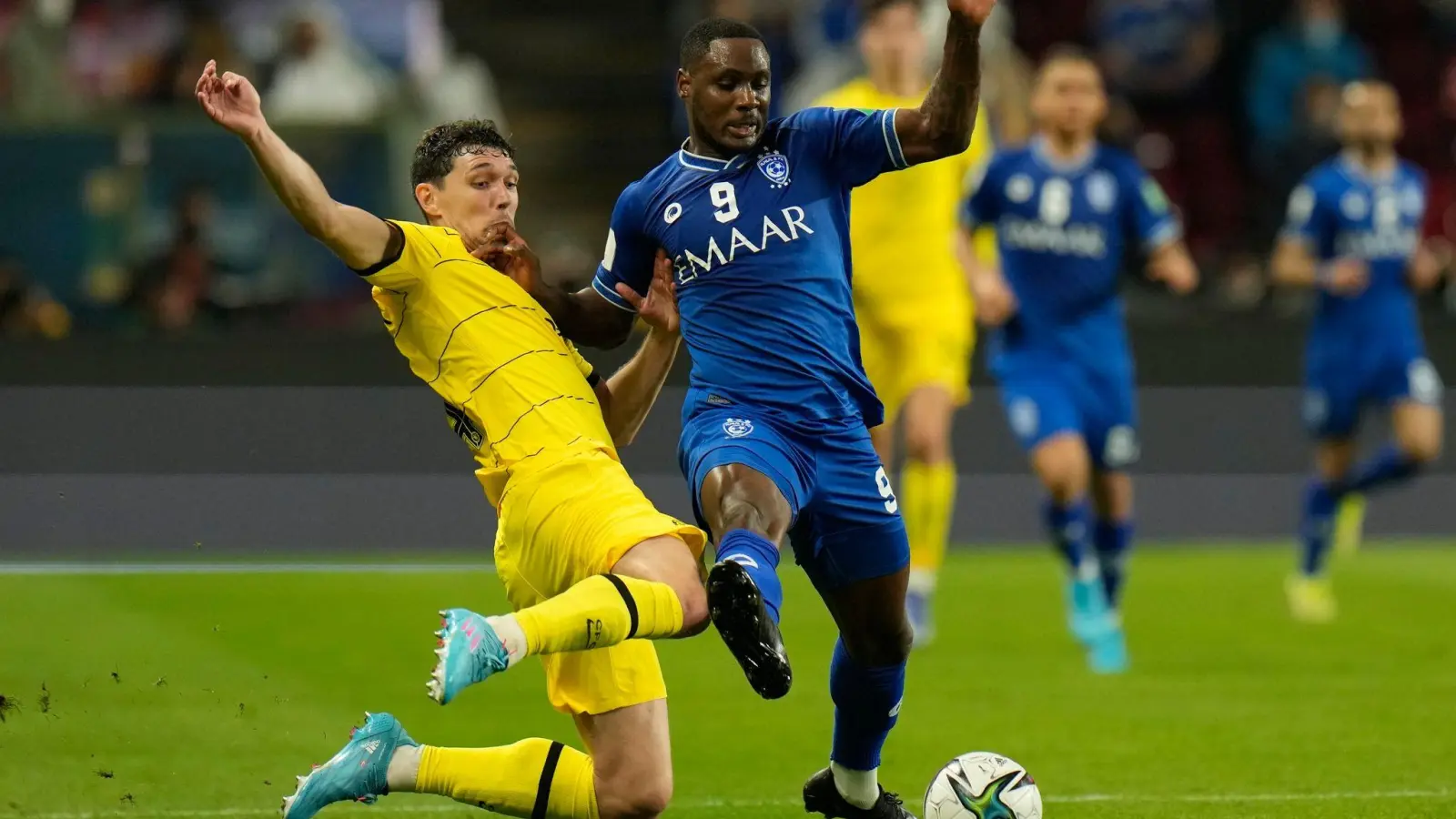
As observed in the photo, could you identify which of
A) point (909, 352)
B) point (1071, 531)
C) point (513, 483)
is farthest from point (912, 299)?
Result: point (513, 483)

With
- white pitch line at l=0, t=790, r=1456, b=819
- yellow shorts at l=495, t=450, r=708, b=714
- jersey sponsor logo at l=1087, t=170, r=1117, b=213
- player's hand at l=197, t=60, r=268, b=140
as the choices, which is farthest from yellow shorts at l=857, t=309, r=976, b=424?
player's hand at l=197, t=60, r=268, b=140

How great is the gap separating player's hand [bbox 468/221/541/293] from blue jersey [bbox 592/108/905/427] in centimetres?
40

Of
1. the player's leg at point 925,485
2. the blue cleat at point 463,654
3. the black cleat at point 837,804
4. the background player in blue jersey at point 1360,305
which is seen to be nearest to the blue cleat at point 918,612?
the player's leg at point 925,485

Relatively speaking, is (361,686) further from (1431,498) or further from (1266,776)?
(1431,498)

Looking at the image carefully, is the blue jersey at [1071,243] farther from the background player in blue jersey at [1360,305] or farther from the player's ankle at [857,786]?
the player's ankle at [857,786]

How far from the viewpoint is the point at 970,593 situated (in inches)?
437

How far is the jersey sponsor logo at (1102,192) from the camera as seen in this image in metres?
9.11

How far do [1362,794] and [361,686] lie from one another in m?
3.95

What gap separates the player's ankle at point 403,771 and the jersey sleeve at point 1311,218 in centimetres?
739

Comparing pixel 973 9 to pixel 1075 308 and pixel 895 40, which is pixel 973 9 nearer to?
pixel 1075 308

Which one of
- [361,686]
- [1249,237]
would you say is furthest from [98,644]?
[1249,237]

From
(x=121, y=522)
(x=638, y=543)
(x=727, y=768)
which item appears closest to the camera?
(x=638, y=543)

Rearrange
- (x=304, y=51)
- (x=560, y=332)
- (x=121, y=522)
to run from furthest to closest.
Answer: (x=304, y=51), (x=121, y=522), (x=560, y=332)

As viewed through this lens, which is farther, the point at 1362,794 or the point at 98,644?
the point at 98,644
